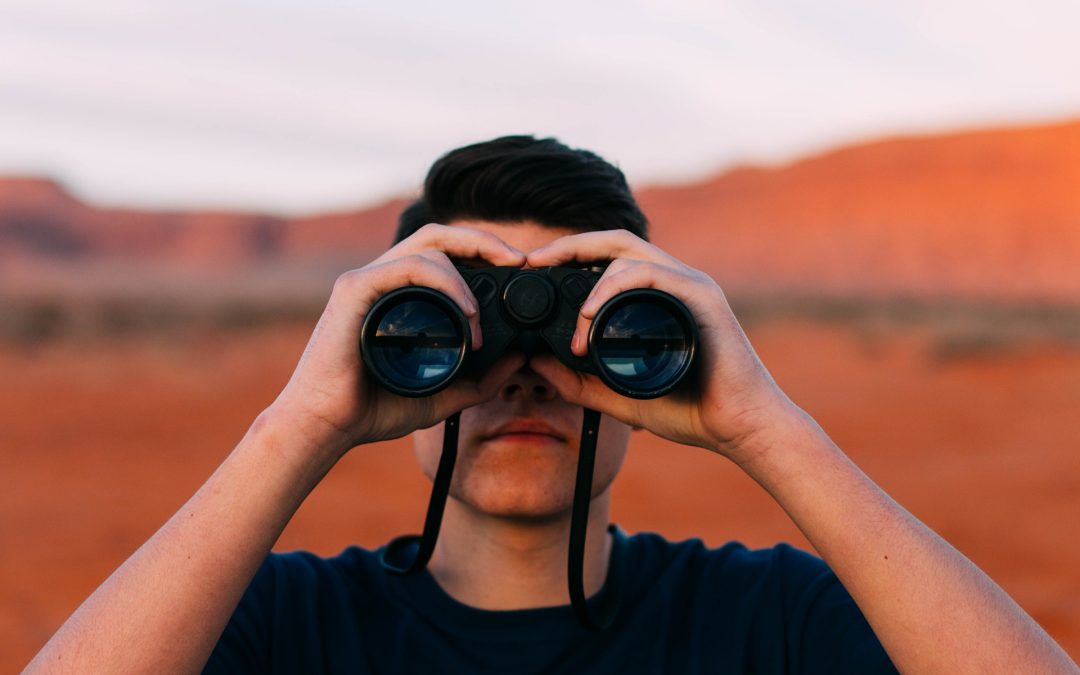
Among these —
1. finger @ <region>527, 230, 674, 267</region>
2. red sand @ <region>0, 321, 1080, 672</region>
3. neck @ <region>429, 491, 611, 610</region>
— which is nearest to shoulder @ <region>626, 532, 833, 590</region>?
neck @ <region>429, 491, 611, 610</region>

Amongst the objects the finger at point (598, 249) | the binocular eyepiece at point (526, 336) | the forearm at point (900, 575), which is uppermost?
the finger at point (598, 249)

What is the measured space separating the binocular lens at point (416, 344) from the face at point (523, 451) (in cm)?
19

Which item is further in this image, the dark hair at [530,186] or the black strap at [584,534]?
the dark hair at [530,186]

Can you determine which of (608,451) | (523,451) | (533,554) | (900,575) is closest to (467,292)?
(523,451)

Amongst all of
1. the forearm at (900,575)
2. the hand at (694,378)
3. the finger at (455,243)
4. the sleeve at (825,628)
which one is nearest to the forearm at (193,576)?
the finger at (455,243)

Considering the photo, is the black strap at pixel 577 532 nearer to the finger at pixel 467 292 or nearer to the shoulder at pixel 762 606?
the shoulder at pixel 762 606

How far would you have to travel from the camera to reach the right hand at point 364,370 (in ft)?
5.24

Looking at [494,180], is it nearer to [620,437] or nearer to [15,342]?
[620,437]

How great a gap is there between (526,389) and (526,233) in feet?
1.31

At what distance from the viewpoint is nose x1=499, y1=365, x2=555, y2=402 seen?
1.86m

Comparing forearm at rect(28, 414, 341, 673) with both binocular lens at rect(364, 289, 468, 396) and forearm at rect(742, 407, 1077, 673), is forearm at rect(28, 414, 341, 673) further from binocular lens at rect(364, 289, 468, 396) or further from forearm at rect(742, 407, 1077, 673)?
forearm at rect(742, 407, 1077, 673)

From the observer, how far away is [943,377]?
42.8ft

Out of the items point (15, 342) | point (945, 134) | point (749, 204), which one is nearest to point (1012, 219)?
point (945, 134)

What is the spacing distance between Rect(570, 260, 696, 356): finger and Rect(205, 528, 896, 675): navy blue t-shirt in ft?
1.89
